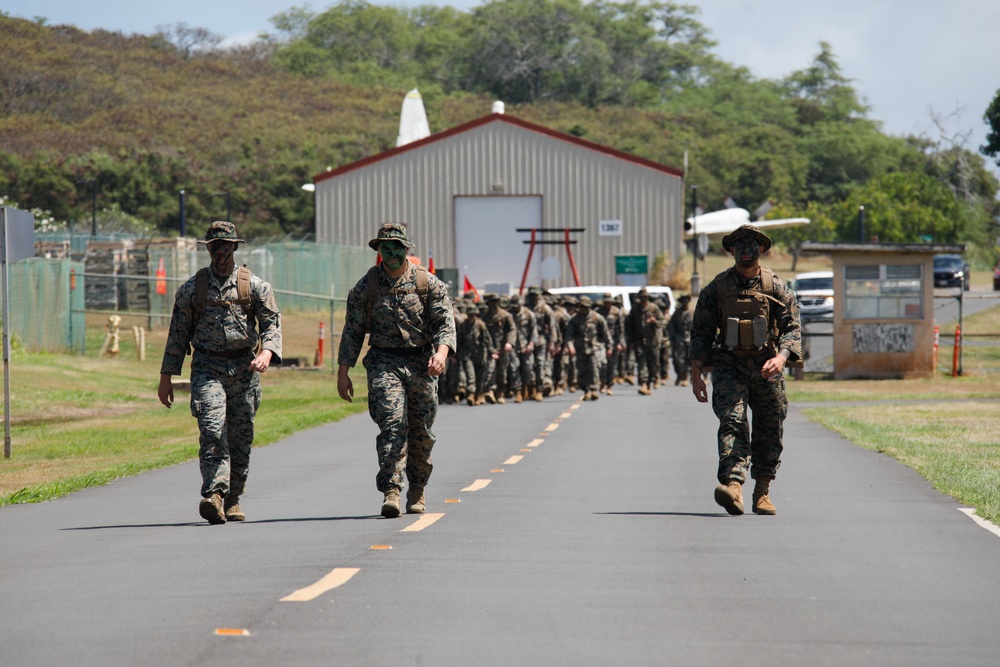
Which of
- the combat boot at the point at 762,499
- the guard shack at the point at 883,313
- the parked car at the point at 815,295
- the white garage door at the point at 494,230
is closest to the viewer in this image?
the combat boot at the point at 762,499

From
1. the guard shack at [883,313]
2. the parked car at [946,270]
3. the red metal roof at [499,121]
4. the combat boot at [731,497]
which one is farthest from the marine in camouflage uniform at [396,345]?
the parked car at [946,270]

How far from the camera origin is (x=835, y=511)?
453 inches

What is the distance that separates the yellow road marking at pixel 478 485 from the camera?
43.0ft

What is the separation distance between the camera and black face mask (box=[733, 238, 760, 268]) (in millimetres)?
10938

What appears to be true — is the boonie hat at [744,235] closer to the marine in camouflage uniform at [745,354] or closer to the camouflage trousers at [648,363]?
the marine in camouflage uniform at [745,354]

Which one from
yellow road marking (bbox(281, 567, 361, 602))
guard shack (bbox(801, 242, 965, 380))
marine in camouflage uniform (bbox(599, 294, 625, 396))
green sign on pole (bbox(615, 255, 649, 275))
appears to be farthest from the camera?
green sign on pole (bbox(615, 255, 649, 275))

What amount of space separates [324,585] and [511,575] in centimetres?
100

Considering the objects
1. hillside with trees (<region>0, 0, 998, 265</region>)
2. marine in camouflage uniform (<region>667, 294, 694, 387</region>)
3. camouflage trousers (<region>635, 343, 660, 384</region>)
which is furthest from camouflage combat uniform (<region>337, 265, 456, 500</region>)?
hillside with trees (<region>0, 0, 998, 265</region>)

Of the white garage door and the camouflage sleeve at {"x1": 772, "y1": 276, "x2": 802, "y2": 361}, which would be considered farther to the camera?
the white garage door

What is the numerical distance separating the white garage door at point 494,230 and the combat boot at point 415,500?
46057mm

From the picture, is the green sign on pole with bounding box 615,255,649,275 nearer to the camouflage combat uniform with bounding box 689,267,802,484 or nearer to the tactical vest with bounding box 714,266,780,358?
the camouflage combat uniform with bounding box 689,267,802,484

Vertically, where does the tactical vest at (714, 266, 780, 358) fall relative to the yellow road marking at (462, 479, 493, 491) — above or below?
above

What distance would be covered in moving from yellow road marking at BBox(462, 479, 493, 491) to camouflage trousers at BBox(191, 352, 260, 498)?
2454 millimetres

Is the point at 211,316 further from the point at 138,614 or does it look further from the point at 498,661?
the point at 498,661
